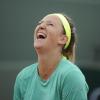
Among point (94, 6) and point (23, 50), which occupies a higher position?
point (94, 6)

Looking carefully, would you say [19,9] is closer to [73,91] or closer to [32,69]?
[32,69]

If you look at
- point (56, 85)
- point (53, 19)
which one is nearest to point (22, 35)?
point (53, 19)

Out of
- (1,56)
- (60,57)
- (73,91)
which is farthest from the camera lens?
(1,56)

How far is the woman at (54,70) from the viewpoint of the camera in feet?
9.91

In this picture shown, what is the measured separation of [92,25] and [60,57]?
266 cm

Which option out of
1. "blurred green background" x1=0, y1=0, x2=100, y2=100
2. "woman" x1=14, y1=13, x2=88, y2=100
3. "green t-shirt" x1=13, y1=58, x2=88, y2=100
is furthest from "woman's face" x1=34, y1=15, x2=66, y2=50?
"blurred green background" x1=0, y1=0, x2=100, y2=100

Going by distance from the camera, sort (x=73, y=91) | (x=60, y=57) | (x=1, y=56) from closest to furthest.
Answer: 1. (x=73, y=91)
2. (x=60, y=57)
3. (x=1, y=56)

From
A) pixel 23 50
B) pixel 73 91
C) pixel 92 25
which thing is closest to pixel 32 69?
pixel 73 91

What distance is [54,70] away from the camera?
3.18 m

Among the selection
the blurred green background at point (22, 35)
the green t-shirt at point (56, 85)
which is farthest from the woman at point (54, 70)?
the blurred green background at point (22, 35)

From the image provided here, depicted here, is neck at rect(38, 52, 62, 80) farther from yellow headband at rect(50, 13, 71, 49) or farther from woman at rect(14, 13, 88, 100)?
yellow headband at rect(50, 13, 71, 49)

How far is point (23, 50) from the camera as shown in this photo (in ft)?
18.2

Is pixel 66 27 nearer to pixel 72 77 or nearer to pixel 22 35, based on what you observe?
pixel 72 77

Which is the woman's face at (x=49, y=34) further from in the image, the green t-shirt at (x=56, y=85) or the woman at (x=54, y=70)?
the green t-shirt at (x=56, y=85)
